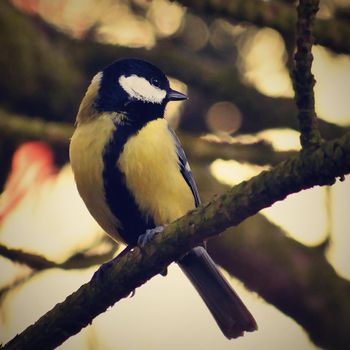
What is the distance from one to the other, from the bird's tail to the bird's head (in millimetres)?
285

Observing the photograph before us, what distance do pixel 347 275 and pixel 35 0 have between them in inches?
31.9

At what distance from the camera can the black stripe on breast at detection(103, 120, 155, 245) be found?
1.07 m

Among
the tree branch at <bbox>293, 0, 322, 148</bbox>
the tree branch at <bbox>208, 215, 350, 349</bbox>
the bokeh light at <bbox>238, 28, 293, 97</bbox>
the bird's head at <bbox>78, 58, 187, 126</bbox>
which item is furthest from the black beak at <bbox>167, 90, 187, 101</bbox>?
the tree branch at <bbox>293, 0, 322, 148</bbox>

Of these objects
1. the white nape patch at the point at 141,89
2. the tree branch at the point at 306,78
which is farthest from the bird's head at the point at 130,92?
the tree branch at the point at 306,78

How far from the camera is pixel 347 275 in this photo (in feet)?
3.47

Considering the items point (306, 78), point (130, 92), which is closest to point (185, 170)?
point (130, 92)

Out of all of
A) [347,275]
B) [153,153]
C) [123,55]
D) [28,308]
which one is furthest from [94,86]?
[347,275]

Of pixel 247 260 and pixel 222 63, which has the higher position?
pixel 222 63

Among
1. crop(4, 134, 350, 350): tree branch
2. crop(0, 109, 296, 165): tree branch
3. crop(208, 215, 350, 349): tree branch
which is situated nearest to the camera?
crop(4, 134, 350, 350): tree branch

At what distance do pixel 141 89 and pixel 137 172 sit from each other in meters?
0.20

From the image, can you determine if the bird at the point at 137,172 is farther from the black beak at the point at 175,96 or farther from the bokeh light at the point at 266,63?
the bokeh light at the point at 266,63

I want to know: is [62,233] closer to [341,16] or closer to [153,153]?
[153,153]

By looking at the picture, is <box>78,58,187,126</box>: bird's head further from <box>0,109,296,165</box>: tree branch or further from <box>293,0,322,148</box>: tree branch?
<box>293,0,322,148</box>: tree branch

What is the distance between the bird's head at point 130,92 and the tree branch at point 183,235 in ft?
0.99
